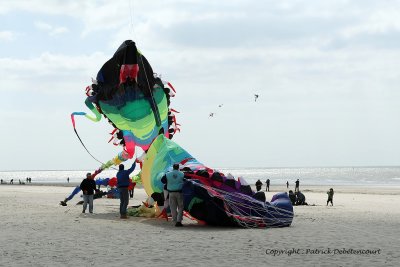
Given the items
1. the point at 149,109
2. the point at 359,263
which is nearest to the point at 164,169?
the point at 149,109

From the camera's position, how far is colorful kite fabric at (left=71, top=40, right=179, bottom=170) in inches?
755

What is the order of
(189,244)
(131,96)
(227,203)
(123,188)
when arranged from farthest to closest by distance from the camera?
1. (131,96)
2. (123,188)
3. (227,203)
4. (189,244)

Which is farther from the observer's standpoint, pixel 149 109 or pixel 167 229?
pixel 149 109

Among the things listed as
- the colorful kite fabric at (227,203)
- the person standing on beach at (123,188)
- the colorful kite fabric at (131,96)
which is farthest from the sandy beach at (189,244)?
the colorful kite fabric at (131,96)

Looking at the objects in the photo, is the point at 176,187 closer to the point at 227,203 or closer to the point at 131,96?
the point at 227,203

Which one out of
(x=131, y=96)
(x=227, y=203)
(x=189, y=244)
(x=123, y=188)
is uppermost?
(x=131, y=96)

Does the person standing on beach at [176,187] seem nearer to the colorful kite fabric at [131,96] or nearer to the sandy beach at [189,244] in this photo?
the sandy beach at [189,244]

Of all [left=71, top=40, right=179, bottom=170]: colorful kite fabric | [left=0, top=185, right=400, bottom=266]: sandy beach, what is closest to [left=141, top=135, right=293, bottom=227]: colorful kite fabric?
[left=0, top=185, right=400, bottom=266]: sandy beach

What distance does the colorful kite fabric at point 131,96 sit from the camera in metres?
19.2

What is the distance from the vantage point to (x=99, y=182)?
23.2m

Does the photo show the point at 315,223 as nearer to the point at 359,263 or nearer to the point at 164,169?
the point at 164,169

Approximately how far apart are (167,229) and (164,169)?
3.04m

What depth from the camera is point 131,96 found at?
19.5 m

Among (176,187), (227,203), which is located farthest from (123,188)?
(227,203)
